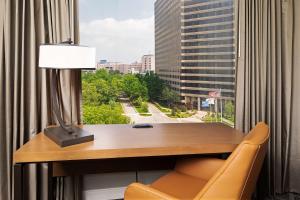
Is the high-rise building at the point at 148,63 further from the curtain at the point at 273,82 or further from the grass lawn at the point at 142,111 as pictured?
the curtain at the point at 273,82

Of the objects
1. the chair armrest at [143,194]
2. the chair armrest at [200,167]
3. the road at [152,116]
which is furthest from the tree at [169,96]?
the chair armrest at [143,194]

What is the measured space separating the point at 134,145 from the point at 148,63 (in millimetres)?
1075

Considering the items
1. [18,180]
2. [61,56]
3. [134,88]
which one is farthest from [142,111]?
[18,180]

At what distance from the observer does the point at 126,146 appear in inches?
58.6

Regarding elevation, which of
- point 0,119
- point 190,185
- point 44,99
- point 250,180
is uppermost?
point 44,99

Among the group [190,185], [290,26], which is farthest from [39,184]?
[290,26]

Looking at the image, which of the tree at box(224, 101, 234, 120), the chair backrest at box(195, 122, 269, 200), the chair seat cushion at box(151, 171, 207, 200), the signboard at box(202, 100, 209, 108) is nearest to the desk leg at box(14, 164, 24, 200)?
the chair seat cushion at box(151, 171, 207, 200)

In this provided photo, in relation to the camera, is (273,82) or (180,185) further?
(273,82)

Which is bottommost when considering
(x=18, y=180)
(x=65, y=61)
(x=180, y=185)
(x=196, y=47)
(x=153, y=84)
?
(x=180, y=185)

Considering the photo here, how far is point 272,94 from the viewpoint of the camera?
2324 mm

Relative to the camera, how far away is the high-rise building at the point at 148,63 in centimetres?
242

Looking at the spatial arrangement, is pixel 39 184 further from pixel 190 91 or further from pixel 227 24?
pixel 227 24

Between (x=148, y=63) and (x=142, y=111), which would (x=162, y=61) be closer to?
(x=148, y=63)

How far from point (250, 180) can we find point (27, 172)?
1468mm
